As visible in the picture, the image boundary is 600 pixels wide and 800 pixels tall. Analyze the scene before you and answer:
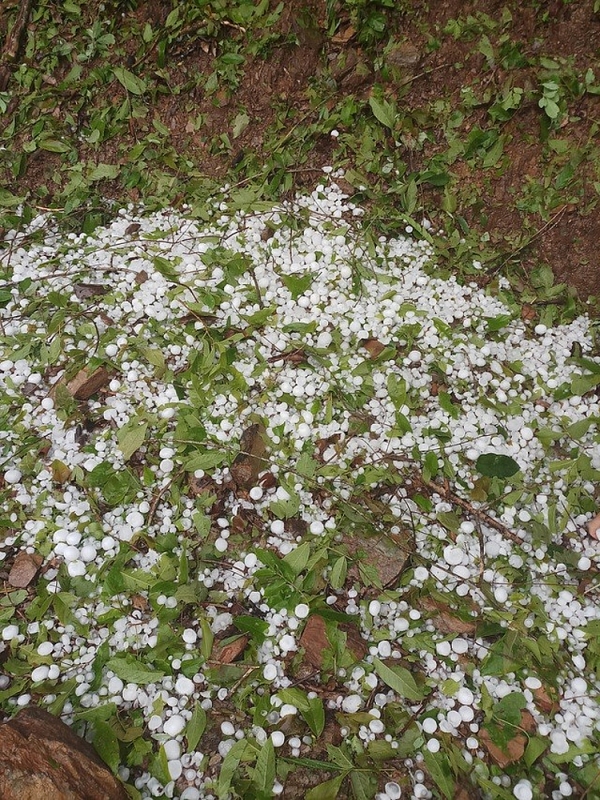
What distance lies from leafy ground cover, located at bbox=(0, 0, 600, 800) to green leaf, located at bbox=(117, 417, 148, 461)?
0.02 metres

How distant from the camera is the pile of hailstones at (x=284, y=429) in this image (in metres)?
1.84

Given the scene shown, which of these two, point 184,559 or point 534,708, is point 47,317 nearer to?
point 184,559

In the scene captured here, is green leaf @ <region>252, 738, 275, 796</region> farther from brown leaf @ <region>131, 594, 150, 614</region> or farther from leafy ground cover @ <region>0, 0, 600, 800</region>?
brown leaf @ <region>131, 594, 150, 614</region>

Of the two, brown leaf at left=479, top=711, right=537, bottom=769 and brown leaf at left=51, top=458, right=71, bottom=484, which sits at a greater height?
brown leaf at left=51, top=458, right=71, bottom=484

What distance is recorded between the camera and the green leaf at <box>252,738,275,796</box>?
65.0 inches

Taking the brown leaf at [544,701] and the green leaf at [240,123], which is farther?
the green leaf at [240,123]

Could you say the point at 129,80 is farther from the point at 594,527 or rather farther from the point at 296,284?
the point at 594,527

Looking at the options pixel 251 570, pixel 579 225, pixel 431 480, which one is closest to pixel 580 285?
pixel 579 225

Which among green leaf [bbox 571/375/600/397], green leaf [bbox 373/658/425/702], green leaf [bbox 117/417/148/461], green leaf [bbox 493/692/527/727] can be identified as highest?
green leaf [bbox 571/375/600/397]

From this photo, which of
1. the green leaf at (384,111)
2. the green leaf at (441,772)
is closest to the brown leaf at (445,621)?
the green leaf at (441,772)

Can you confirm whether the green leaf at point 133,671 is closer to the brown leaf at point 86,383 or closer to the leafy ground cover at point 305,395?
the leafy ground cover at point 305,395

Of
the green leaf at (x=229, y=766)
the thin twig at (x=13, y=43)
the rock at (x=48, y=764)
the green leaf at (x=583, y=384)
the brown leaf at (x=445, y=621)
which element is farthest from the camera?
the thin twig at (x=13, y=43)

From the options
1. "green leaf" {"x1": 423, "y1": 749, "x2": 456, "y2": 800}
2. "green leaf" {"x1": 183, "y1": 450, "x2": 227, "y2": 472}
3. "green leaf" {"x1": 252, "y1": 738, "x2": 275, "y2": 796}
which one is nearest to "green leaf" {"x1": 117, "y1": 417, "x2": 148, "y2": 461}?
"green leaf" {"x1": 183, "y1": 450, "x2": 227, "y2": 472}

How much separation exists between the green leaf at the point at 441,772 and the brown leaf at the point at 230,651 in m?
0.71
